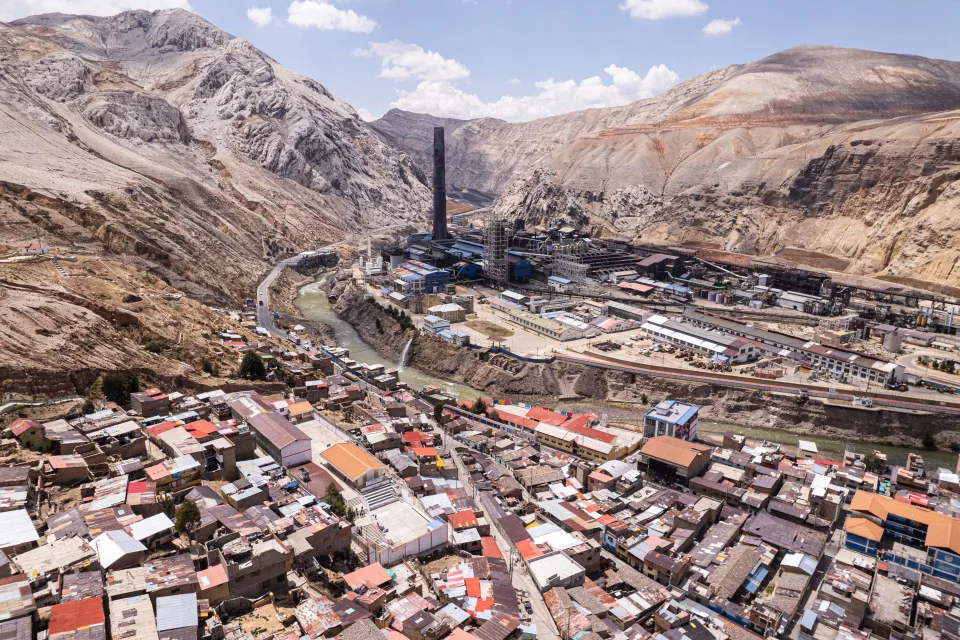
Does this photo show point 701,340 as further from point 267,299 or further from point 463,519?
point 267,299

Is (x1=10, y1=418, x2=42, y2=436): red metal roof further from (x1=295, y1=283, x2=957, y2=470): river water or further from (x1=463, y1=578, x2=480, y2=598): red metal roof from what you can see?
(x1=295, y1=283, x2=957, y2=470): river water

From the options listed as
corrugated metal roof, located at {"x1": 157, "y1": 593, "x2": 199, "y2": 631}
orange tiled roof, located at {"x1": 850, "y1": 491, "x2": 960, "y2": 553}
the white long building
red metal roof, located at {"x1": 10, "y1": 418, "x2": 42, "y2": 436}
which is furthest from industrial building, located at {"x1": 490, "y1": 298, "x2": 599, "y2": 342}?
corrugated metal roof, located at {"x1": 157, "y1": 593, "x2": 199, "y2": 631}

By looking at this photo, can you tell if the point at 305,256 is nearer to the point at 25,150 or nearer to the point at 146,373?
the point at 25,150

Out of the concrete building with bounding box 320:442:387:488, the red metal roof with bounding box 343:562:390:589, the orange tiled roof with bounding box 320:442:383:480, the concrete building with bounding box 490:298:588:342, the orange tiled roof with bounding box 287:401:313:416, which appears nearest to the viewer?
the red metal roof with bounding box 343:562:390:589

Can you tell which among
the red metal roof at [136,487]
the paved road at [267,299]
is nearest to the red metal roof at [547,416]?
the red metal roof at [136,487]

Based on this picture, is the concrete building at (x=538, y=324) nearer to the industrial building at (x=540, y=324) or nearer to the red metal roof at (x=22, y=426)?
the industrial building at (x=540, y=324)

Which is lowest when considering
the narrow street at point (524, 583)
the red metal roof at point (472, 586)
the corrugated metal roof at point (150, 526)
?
the narrow street at point (524, 583)
